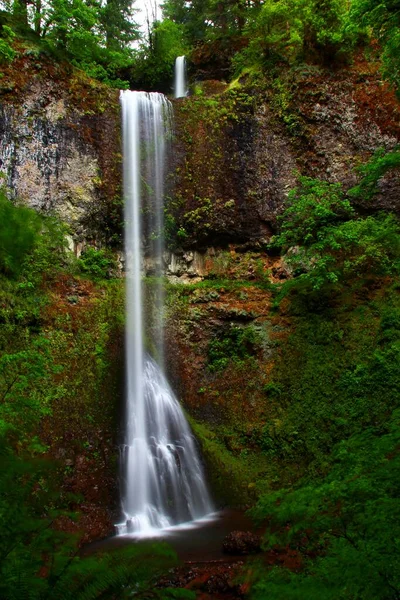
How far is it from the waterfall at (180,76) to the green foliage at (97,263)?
9157 mm

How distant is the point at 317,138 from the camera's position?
45.5 ft

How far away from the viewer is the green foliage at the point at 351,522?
229cm

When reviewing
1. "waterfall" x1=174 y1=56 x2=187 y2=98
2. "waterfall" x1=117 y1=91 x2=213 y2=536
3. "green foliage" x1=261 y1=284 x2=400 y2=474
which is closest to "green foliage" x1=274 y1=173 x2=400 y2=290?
"green foliage" x1=261 y1=284 x2=400 y2=474

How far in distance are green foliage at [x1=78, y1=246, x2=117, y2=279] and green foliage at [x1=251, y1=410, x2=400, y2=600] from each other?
394 inches

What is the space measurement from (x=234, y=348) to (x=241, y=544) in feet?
20.1

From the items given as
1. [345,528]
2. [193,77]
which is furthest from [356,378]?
[193,77]

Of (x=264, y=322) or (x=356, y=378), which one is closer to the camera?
(x=356, y=378)

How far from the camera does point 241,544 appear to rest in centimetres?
561

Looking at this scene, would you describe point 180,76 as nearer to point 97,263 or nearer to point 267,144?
point 267,144

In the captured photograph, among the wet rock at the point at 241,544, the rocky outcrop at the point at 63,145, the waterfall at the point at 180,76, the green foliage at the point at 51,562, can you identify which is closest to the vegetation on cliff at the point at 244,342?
the green foliage at the point at 51,562

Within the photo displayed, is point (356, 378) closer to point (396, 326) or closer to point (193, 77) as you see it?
point (396, 326)

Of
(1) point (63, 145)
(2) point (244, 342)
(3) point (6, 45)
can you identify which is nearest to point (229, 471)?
(2) point (244, 342)

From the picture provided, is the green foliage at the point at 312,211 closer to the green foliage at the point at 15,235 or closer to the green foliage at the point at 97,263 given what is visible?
the green foliage at the point at 97,263

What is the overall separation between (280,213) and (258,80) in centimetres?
490
